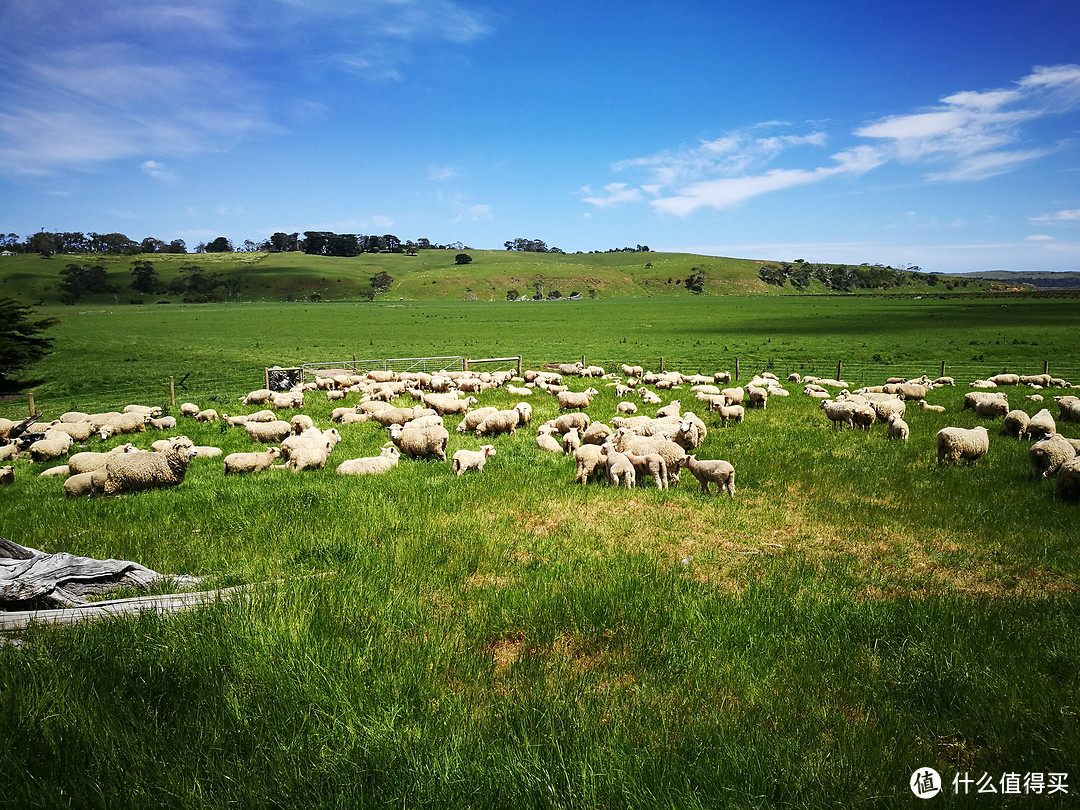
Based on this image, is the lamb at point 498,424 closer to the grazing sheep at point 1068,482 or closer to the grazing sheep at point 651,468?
the grazing sheep at point 651,468

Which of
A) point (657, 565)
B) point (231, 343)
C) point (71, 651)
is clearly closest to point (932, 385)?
point (657, 565)

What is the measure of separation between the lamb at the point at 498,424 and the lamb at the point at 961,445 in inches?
460

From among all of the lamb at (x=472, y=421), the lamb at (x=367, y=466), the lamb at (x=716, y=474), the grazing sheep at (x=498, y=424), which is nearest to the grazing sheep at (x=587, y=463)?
the lamb at (x=716, y=474)

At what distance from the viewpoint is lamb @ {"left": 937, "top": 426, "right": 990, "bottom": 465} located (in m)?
12.8

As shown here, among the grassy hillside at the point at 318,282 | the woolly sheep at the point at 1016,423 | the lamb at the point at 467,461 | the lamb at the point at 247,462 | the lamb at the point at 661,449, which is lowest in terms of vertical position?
the lamb at the point at 247,462

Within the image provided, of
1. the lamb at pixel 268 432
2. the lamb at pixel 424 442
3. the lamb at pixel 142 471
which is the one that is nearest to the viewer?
the lamb at pixel 142 471

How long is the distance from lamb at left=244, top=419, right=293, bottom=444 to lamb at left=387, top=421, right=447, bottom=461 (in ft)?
16.0

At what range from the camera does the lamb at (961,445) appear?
42.1ft

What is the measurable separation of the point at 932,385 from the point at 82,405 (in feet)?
135

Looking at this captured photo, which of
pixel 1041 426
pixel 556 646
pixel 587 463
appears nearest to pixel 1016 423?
pixel 1041 426

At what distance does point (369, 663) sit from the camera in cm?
481

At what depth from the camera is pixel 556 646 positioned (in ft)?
18.1

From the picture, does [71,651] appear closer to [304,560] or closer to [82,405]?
[304,560]

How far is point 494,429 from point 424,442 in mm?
3617
